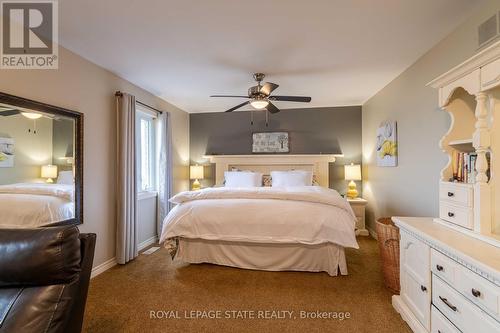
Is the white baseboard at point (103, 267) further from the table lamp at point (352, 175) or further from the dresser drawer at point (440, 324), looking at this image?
the table lamp at point (352, 175)

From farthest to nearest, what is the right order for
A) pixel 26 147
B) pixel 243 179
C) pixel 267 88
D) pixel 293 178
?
pixel 243 179 → pixel 293 178 → pixel 267 88 → pixel 26 147

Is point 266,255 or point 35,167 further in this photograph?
point 266,255

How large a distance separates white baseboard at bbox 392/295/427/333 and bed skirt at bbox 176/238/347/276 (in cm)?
61

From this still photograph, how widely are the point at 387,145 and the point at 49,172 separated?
4099 mm

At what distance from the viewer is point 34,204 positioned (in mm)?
2070

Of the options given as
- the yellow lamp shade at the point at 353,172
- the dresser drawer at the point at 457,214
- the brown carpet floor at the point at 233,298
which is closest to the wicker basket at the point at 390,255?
the brown carpet floor at the point at 233,298

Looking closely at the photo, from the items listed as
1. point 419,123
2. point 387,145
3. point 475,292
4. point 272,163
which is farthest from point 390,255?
point 272,163

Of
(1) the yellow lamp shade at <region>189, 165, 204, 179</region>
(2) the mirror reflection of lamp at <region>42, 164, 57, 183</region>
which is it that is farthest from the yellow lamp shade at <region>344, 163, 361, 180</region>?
(2) the mirror reflection of lamp at <region>42, 164, 57, 183</region>

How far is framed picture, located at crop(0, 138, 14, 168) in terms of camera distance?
184 centimetres

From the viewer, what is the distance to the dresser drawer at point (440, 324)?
1315 millimetres

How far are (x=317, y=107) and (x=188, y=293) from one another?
3956 millimetres

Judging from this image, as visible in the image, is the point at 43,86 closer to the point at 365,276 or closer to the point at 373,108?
the point at 365,276

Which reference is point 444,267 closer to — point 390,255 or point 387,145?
point 390,255

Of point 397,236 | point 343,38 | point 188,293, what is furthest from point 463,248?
point 188,293
